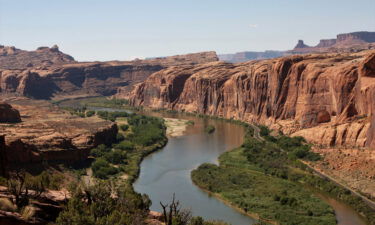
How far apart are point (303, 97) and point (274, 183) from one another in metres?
36.6

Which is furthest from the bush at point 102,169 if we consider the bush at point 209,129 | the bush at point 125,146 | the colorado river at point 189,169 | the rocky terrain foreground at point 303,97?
the bush at point 209,129

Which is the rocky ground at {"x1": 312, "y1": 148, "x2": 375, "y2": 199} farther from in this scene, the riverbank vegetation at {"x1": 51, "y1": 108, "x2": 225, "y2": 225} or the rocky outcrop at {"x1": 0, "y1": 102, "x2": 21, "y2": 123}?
the rocky outcrop at {"x1": 0, "y1": 102, "x2": 21, "y2": 123}

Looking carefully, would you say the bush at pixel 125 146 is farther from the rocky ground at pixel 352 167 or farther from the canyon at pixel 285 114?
the rocky ground at pixel 352 167

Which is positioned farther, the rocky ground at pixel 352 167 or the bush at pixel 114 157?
the bush at pixel 114 157

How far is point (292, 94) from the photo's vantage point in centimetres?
9612

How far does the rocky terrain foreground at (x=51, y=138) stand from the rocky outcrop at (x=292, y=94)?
3951 cm

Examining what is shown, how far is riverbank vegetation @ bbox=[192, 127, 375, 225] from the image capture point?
48.4 metres

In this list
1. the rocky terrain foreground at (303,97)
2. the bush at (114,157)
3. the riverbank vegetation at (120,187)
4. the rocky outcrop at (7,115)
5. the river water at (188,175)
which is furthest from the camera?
the rocky outcrop at (7,115)

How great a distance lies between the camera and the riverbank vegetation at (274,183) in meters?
48.4

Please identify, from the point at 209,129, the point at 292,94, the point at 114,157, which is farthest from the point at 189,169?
the point at 292,94

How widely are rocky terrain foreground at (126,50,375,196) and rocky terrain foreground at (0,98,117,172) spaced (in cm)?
3894

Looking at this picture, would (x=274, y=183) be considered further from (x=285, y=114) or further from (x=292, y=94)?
(x=292, y=94)

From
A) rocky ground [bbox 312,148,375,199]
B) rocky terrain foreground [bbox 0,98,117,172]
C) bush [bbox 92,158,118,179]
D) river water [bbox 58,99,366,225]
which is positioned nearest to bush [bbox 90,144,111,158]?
rocky terrain foreground [bbox 0,98,117,172]

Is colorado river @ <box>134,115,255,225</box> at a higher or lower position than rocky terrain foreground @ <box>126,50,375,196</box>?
lower
